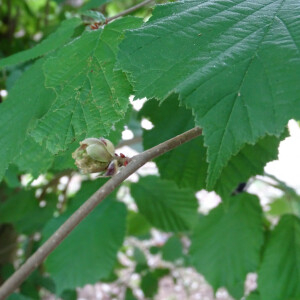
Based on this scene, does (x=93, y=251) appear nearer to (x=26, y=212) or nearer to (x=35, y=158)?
(x=26, y=212)

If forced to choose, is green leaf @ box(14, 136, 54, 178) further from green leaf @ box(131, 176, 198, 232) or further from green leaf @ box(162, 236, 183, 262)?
green leaf @ box(162, 236, 183, 262)

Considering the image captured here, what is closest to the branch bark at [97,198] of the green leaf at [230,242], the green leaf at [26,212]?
the green leaf at [230,242]

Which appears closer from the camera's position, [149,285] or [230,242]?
[230,242]

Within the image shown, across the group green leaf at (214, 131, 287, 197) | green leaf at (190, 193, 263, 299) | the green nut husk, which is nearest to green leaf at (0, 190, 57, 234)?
green leaf at (190, 193, 263, 299)

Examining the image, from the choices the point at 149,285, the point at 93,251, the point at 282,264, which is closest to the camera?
the point at 282,264

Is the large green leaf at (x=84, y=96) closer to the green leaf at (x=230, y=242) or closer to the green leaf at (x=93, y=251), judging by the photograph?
the green leaf at (x=230, y=242)

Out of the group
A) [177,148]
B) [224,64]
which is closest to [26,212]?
[177,148]
